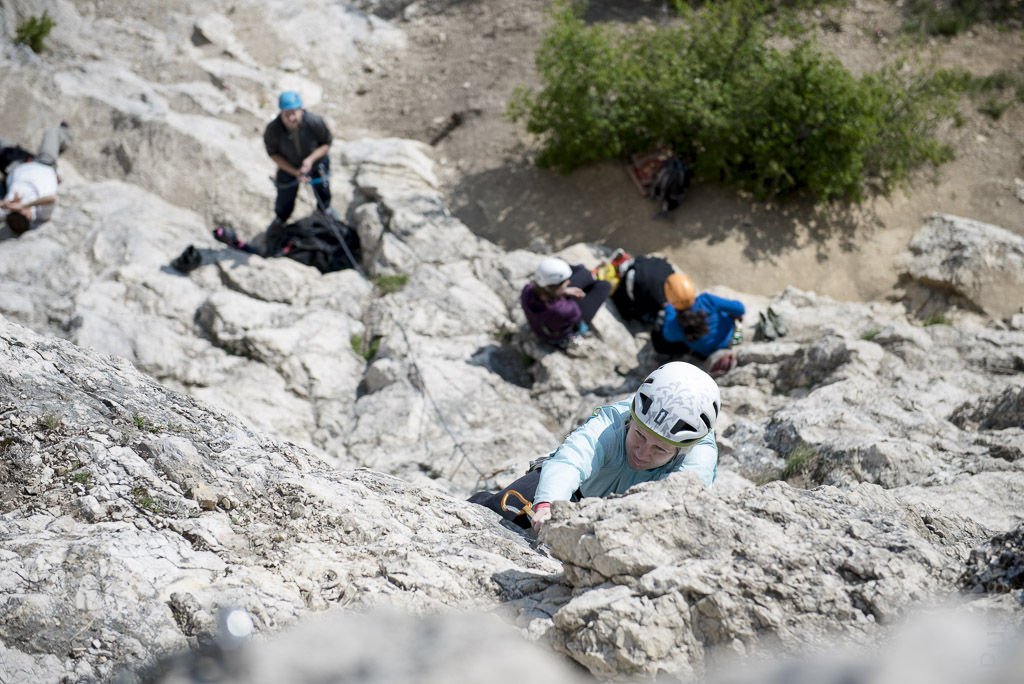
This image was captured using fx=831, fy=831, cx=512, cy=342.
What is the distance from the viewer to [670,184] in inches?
506

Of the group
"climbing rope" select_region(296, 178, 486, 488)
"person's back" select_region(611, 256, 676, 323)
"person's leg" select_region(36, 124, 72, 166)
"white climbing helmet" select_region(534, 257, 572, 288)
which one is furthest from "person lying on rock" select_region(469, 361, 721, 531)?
"person's leg" select_region(36, 124, 72, 166)

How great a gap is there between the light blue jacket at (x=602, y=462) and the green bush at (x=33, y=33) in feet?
43.5

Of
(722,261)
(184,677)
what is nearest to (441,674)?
(184,677)

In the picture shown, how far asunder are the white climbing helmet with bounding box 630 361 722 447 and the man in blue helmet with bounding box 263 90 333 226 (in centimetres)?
793

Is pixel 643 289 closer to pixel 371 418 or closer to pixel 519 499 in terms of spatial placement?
pixel 371 418

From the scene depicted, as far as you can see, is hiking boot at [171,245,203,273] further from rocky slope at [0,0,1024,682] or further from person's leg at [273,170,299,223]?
person's leg at [273,170,299,223]

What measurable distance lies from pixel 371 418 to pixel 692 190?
23.1ft

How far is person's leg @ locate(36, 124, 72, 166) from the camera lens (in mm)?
11461

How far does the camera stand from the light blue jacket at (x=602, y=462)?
3992mm

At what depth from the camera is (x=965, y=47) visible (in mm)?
15406

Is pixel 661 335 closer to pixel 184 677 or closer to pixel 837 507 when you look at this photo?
pixel 837 507

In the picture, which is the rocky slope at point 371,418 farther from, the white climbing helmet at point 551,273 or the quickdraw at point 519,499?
the white climbing helmet at point 551,273

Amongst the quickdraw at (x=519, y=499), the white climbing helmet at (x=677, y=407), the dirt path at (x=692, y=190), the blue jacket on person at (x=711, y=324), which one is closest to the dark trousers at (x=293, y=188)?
the dirt path at (x=692, y=190)

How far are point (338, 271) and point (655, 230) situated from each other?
4.91 meters
